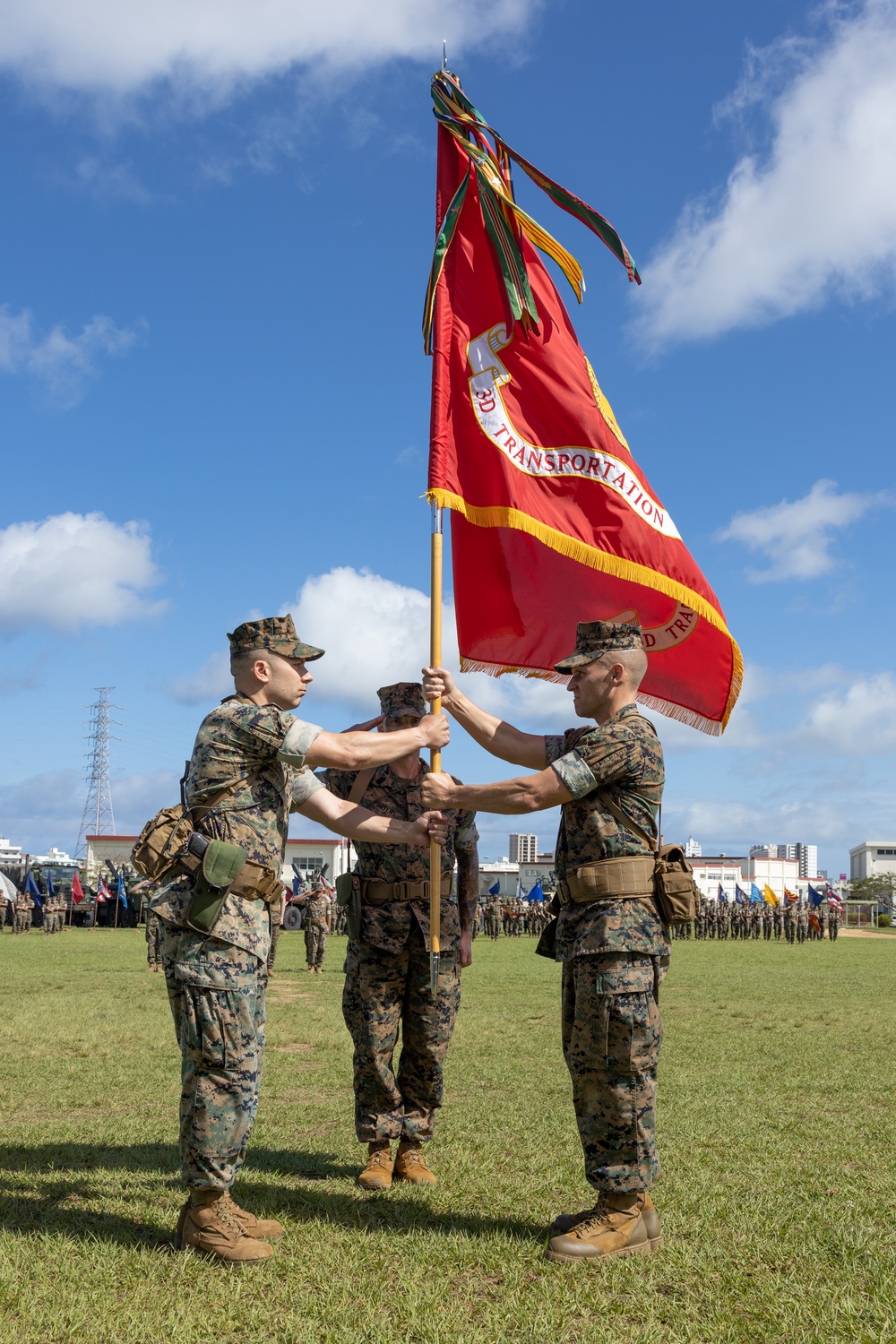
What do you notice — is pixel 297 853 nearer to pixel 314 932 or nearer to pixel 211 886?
pixel 314 932

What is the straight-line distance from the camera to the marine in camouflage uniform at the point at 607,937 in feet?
14.3

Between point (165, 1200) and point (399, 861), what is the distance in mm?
1999

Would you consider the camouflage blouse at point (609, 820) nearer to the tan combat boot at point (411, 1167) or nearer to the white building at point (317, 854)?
the tan combat boot at point (411, 1167)

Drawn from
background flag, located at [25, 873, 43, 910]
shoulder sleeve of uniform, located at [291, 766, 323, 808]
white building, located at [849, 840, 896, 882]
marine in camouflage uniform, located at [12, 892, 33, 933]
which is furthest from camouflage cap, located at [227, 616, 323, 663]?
white building, located at [849, 840, 896, 882]

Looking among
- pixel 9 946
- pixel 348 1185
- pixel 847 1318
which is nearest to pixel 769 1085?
pixel 348 1185

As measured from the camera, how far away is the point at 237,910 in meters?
4.39

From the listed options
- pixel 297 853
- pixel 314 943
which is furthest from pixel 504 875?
pixel 314 943

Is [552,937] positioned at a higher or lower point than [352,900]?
lower

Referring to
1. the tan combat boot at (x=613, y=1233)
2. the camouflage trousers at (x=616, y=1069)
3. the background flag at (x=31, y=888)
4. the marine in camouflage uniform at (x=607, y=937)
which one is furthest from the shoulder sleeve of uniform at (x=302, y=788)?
the background flag at (x=31, y=888)

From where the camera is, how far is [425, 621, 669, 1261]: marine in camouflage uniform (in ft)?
14.3

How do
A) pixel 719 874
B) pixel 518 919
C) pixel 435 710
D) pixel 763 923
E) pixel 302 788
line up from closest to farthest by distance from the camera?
pixel 302 788 → pixel 435 710 → pixel 518 919 → pixel 763 923 → pixel 719 874

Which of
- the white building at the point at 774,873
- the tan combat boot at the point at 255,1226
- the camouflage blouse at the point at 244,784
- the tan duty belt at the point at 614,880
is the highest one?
the camouflage blouse at the point at 244,784

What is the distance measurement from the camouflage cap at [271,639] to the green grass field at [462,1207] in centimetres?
253

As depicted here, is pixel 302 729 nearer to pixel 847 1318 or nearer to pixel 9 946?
pixel 847 1318
